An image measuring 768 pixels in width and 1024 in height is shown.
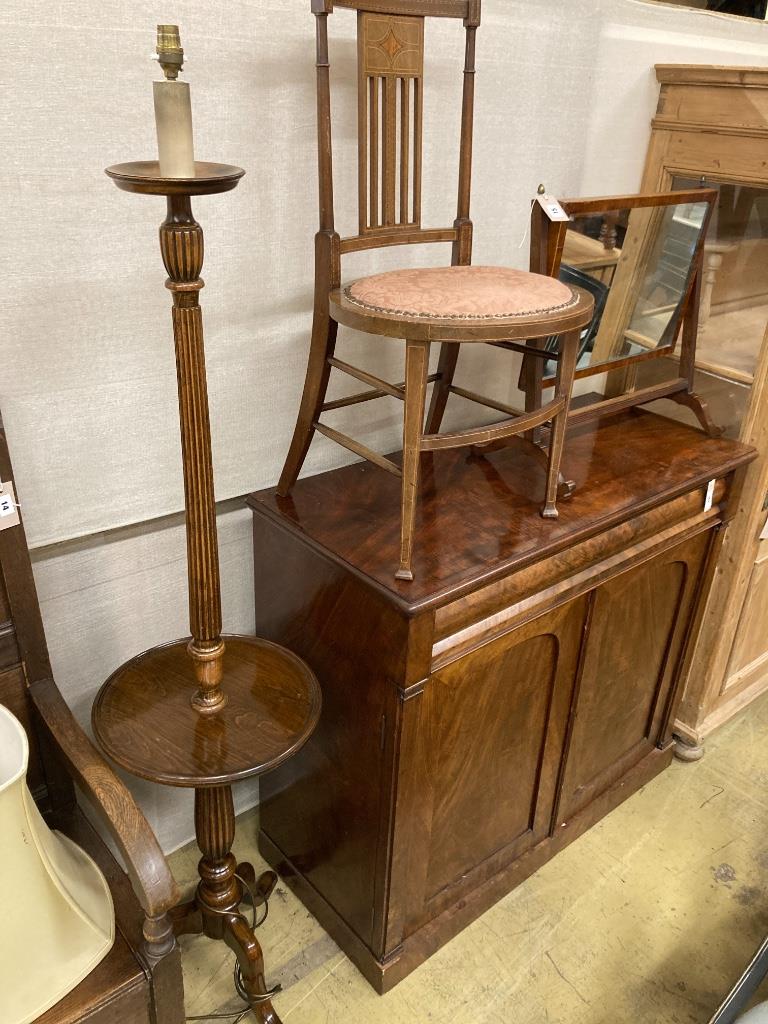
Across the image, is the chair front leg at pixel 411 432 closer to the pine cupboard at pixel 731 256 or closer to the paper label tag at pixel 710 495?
the paper label tag at pixel 710 495

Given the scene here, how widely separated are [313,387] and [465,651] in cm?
53

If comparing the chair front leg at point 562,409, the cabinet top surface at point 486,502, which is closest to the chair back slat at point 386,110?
the chair front leg at point 562,409

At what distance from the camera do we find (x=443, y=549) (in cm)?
138

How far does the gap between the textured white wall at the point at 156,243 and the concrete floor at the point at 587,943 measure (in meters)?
0.40

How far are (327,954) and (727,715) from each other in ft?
4.27

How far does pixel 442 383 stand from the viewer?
5.45ft

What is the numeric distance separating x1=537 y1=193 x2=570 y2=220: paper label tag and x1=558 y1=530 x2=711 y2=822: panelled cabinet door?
70 cm

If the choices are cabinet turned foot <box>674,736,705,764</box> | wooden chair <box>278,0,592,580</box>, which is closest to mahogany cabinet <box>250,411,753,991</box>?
wooden chair <box>278,0,592,580</box>

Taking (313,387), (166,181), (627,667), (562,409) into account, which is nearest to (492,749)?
(627,667)

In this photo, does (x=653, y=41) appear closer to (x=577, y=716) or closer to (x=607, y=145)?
(x=607, y=145)

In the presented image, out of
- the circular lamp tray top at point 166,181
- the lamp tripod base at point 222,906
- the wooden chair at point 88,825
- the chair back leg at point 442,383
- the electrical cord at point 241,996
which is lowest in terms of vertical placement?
the electrical cord at point 241,996

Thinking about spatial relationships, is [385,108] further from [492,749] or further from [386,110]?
[492,749]

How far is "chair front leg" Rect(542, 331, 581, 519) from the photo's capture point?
4.49 ft

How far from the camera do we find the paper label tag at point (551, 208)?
1446 millimetres
